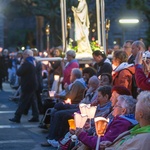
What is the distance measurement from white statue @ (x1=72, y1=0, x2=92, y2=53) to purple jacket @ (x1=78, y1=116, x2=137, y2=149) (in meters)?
13.8

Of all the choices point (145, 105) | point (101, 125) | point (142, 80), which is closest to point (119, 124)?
point (101, 125)

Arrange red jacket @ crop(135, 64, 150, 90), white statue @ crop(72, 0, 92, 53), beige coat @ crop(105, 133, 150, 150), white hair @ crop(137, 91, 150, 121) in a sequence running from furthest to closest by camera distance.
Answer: white statue @ crop(72, 0, 92, 53) → red jacket @ crop(135, 64, 150, 90) → white hair @ crop(137, 91, 150, 121) → beige coat @ crop(105, 133, 150, 150)

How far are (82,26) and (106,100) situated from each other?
12.2 m

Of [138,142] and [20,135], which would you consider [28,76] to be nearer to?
[20,135]

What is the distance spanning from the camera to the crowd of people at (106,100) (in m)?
6.32

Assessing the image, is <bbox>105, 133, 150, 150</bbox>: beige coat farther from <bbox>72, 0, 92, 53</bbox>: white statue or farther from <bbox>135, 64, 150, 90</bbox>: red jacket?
<bbox>72, 0, 92, 53</bbox>: white statue

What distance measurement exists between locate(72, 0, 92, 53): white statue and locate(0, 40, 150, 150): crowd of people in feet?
7.52

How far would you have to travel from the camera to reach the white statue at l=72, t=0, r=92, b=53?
71.3 feet

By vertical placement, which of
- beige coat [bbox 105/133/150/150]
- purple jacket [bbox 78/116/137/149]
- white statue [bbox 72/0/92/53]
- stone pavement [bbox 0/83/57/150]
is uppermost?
white statue [bbox 72/0/92/53]

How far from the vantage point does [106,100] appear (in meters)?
10.1

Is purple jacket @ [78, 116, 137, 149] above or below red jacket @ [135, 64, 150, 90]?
below

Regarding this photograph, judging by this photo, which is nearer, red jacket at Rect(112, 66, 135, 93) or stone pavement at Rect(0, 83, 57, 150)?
red jacket at Rect(112, 66, 135, 93)

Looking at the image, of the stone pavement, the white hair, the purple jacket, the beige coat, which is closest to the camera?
the beige coat

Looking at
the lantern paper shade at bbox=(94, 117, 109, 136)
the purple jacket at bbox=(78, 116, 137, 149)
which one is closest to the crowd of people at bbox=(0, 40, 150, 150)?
the purple jacket at bbox=(78, 116, 137, 149)
